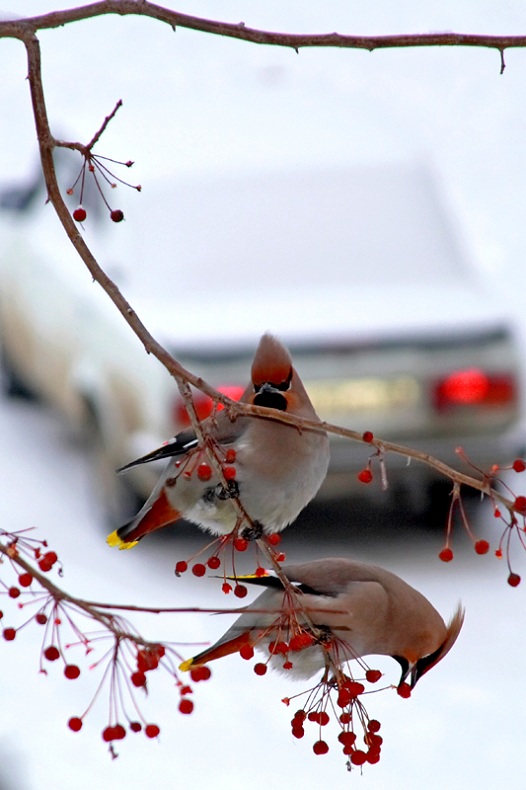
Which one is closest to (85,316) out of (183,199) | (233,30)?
(183,199)

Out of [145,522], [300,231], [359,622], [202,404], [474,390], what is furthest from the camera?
[300,231]

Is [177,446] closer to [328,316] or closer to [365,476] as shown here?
[365,476]

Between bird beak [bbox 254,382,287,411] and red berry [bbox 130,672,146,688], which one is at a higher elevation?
bird beak [bbox 254,382,287,411]

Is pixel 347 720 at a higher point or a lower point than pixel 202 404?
higher

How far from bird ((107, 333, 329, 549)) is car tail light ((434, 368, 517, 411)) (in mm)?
2055

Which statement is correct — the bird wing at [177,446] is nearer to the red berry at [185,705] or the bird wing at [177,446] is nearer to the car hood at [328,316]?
the red berry at [185,705]

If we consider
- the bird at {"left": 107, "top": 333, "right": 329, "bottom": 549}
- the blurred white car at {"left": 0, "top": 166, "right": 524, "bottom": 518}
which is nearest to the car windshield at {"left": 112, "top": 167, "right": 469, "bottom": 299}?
the blurred white car at {"left": 0, "top": 166, "right": 524, "bottom": 518}

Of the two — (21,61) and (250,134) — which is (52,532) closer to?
(250,134)

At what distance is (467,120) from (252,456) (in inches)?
261

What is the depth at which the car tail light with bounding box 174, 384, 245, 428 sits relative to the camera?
2.69 m

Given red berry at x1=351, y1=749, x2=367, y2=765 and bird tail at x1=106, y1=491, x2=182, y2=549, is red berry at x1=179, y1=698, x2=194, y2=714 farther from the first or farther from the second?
bird tail at x1=106, y1=491, x2=182, y2=549

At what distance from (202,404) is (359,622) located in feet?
5.01

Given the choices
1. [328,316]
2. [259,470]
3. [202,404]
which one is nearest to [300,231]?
[328,316]

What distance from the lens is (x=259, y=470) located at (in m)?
1.44
